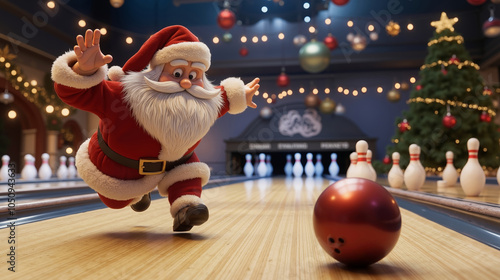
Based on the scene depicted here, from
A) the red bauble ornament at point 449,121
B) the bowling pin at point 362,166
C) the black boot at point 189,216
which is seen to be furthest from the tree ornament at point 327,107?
the black boot at point 189,216

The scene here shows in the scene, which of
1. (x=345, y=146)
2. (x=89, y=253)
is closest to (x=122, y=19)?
(x=345, y=146)

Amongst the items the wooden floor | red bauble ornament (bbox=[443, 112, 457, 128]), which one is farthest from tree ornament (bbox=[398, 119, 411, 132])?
the wooden floor

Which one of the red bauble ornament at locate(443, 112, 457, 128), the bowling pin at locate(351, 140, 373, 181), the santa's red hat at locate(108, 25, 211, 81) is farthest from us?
the red bauble ornament at locate(443, 112, 457, 128)

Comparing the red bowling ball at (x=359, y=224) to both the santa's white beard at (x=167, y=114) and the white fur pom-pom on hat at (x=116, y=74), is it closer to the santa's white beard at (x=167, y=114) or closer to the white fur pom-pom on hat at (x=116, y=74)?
the santa's white beard at (x=167, y=114)

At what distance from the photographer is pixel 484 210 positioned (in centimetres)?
140

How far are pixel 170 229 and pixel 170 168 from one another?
230 millimetres

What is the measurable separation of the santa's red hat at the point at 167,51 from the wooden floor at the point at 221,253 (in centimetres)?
60

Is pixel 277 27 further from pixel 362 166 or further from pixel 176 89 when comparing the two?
pixel 176 89

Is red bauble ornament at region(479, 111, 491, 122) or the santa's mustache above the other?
red bauble ornament at region(479, 111, 491, 122)

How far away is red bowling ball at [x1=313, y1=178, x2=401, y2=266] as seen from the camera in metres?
0.86

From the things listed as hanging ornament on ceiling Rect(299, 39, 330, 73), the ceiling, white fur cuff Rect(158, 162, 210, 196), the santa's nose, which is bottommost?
white fur cuff Rect(158, 162, 210, 196)

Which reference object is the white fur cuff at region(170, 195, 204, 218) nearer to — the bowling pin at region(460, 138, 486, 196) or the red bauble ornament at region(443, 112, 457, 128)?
the bowling pin at region(460, 138, 486, 196)

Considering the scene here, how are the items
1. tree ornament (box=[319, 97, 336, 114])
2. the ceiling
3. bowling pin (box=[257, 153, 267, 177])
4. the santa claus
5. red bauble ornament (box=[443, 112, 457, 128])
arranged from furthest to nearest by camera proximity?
bowling pin (box=[257, 153, 267, 177])
the ceiling
tree ornament (box=[319, 97, 336, 114])
red bauble ornament (box=[443, 112, 457, 128])
the santa claus

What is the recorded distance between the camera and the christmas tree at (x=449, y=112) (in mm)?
5812
